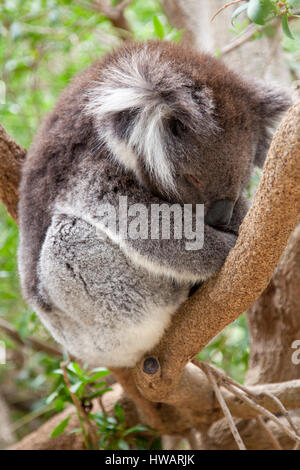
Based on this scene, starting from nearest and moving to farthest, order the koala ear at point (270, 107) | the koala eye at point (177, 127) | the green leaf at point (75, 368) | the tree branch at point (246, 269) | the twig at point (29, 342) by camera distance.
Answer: the tree branch at point (246, 269)
the koala eye at point (177, 127)
the koala ear at point (270, 107)
the green leaf at point (75, 368)
the twig at point (29, 342)

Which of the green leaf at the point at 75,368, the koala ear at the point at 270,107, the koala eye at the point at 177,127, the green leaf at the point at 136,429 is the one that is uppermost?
the koala eye at the point at 177,127

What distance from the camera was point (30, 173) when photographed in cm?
315

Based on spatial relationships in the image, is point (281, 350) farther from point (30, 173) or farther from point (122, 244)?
point (30, 173)

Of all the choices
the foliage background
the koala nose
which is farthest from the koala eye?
the foliage background

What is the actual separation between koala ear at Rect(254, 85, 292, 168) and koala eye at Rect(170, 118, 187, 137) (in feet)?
2.10

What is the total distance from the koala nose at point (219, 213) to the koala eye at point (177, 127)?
16.8 inches

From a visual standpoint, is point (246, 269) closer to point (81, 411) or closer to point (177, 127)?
point (177, 127)

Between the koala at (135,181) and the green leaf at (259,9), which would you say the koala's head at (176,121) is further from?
the green leaf at (259,9)

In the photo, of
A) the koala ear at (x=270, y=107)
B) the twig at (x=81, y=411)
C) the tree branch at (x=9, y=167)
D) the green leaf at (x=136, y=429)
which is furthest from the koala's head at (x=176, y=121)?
the green leaf at (x=136, y=429)

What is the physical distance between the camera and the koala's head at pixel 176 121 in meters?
2.59

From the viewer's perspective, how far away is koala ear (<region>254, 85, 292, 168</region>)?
3102 millimetres

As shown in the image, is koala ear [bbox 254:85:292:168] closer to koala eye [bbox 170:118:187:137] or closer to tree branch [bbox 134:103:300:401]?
koala eye [bbox 170:118:187:137]

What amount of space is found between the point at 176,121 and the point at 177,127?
0.03 metres

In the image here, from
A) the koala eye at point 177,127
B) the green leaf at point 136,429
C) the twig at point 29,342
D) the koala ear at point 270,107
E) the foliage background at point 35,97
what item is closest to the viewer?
the koala eye at point 177,127
